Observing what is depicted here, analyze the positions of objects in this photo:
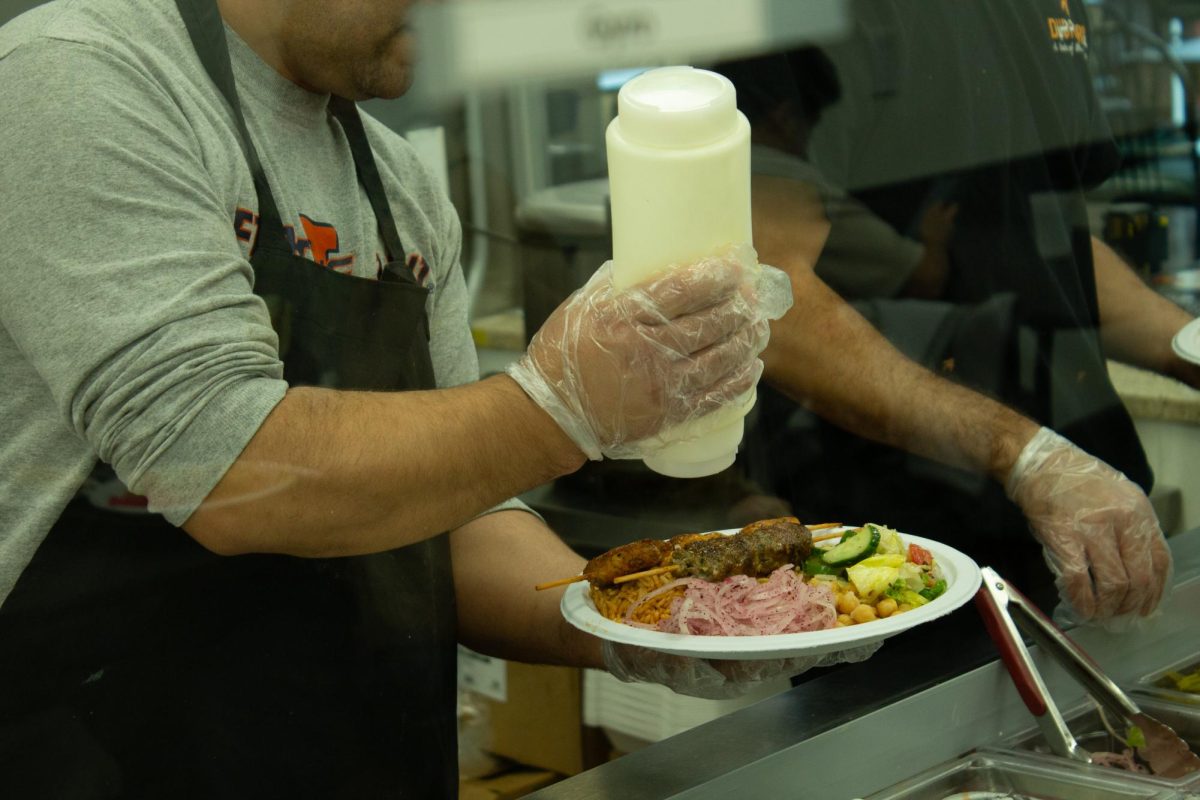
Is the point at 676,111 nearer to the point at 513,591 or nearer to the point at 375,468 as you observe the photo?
the point at 375,468

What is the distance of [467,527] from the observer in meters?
1.60

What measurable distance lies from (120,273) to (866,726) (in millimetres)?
873

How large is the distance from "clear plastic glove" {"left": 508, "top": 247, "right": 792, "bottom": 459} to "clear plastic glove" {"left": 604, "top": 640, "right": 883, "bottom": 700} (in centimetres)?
31

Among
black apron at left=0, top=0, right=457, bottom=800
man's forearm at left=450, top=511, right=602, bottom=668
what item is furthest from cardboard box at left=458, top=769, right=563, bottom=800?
black apron at left=0, top=0, right=457, bottom=800

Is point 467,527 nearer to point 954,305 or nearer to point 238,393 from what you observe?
point 238,393

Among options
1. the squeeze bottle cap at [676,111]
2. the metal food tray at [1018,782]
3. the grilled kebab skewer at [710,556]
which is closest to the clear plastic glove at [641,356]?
the squeeze bottle cap at [676,111]

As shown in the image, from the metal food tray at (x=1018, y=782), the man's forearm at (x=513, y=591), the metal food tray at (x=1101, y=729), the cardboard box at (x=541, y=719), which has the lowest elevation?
the cardboard box at (x=541, y=719)

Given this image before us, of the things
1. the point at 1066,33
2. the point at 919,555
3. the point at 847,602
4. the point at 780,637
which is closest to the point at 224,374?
the point at 780,637

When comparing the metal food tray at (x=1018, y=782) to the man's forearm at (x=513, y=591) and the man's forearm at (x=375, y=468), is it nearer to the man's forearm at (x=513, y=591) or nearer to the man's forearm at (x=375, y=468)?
the man's forearm at (x=513, y=591)

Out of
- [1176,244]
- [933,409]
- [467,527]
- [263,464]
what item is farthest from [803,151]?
[1176,244]

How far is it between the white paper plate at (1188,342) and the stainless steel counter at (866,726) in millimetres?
537

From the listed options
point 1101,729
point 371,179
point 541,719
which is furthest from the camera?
point 541,719

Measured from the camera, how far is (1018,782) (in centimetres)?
136

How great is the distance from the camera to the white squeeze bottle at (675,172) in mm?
997
